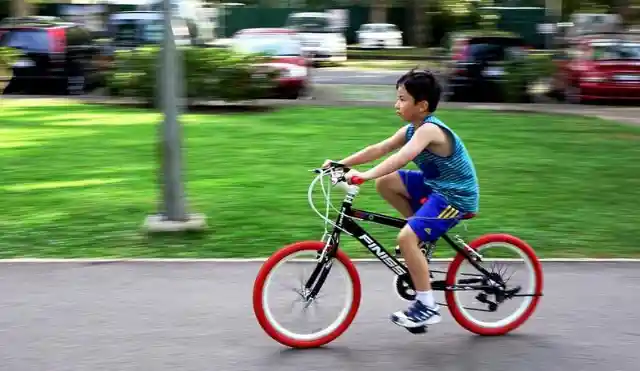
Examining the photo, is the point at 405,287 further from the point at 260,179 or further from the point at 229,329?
the point at 260,179

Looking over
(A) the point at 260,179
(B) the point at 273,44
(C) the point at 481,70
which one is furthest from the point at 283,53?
(A) the point at 260,179

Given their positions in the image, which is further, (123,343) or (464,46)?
(464,46)

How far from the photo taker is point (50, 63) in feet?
58.2

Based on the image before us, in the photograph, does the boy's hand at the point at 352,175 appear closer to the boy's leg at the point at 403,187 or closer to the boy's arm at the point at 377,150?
the boy's arm at the point at 377,150

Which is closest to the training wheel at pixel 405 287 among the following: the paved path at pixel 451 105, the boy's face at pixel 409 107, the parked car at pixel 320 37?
the boy's face at pixel 409 107

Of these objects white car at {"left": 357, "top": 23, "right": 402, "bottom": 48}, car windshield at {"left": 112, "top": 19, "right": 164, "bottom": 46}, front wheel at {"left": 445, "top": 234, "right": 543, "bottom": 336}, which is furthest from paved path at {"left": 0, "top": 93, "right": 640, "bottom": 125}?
white car at {"left": 357, "top": 23, "right": 402, "bottom": 48}

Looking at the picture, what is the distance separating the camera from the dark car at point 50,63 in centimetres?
1773

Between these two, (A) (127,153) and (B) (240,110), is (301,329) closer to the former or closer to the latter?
(A) (127,153)

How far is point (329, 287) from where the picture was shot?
4.92 metres

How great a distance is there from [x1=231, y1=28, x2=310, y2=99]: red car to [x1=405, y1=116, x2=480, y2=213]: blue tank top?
11.0 meters

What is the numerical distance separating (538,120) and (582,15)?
21206 millimetres

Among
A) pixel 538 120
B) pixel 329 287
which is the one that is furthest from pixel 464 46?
pixel 329 287

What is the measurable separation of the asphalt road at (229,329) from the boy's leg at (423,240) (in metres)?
0.20

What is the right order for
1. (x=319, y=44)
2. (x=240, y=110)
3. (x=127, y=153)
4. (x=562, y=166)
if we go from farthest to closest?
1. (x=319, y=44)
2. (x=240, y=110)
3. (x=127, y=153)
4. (x=562, y=166)
